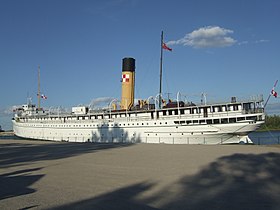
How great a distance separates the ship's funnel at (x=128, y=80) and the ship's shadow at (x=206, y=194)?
3328cm

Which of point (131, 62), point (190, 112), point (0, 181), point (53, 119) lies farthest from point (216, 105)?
point (53, 119)

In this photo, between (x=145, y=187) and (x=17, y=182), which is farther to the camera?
(x=17, y=182)

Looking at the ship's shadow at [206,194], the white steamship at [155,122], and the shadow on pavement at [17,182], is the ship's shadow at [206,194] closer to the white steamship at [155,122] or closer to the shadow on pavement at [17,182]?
the shadow on pavement at [17,182]

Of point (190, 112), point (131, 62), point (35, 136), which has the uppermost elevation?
point (131, 62)

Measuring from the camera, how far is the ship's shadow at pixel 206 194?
21.3ft

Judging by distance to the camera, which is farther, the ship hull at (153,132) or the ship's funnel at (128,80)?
the ship's funnel at (128,80)

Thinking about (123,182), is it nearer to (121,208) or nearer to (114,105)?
(121,208)

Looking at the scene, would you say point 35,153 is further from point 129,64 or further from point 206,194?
point 129,64

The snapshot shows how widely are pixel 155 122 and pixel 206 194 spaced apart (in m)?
27.4

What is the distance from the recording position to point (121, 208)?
628cm

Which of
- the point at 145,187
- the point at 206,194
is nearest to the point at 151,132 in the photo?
the point at 145,187

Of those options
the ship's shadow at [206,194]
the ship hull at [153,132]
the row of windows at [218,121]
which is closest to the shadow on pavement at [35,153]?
the ship's shadow at [206,194]

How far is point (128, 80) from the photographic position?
43.4 meters

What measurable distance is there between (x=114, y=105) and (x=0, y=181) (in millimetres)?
34607
